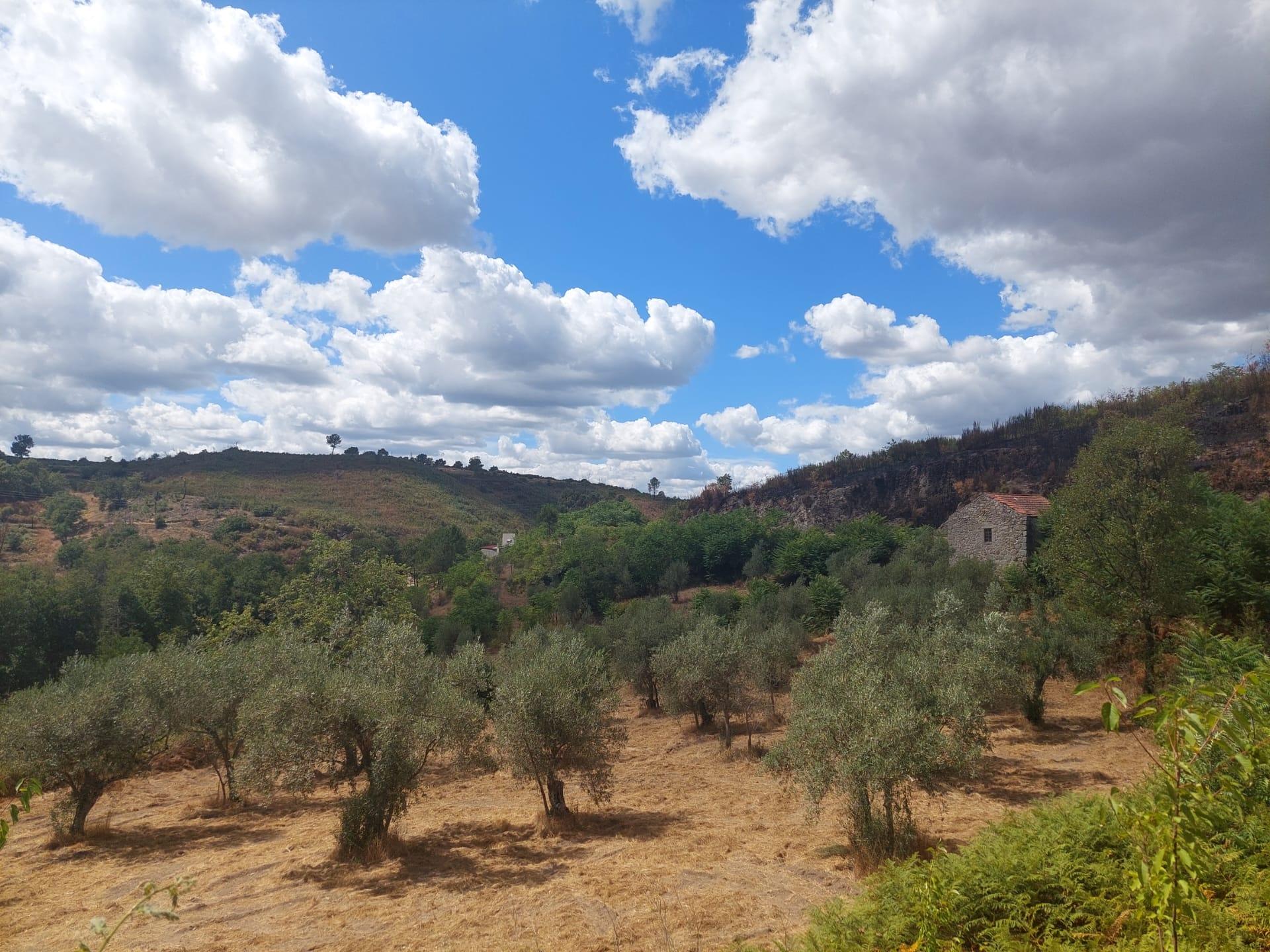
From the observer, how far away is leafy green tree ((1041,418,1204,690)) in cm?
2059

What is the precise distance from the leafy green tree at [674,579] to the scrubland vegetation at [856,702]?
11.9 metres

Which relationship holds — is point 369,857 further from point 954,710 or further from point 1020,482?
point 1020,482

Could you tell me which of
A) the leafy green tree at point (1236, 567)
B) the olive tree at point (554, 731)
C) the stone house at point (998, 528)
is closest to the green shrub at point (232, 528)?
the olive tree at point (554, 731)

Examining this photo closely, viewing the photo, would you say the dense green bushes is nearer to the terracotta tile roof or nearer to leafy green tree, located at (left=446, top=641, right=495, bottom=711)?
leafy green tree, located at (left=446, top=641, right=495, bottom=711)

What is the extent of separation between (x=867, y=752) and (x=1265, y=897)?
6.71m

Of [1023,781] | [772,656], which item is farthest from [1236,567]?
[772,656]

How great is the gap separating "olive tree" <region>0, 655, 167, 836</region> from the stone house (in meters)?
37.0

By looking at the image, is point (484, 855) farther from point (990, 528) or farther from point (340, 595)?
point (990, 528)

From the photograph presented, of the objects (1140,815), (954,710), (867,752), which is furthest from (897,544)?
(1140,815)

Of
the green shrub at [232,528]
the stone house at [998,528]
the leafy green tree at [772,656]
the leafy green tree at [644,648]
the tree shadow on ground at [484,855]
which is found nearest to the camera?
the tree shadow on ground at [484,855]

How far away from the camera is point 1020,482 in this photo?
5141cm

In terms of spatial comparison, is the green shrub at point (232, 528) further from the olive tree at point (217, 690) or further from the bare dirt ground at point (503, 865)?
the bare dirt ground at point (503, 865)

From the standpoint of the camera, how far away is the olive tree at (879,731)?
38.0 ft

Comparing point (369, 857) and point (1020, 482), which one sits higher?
point (1020, 482)
